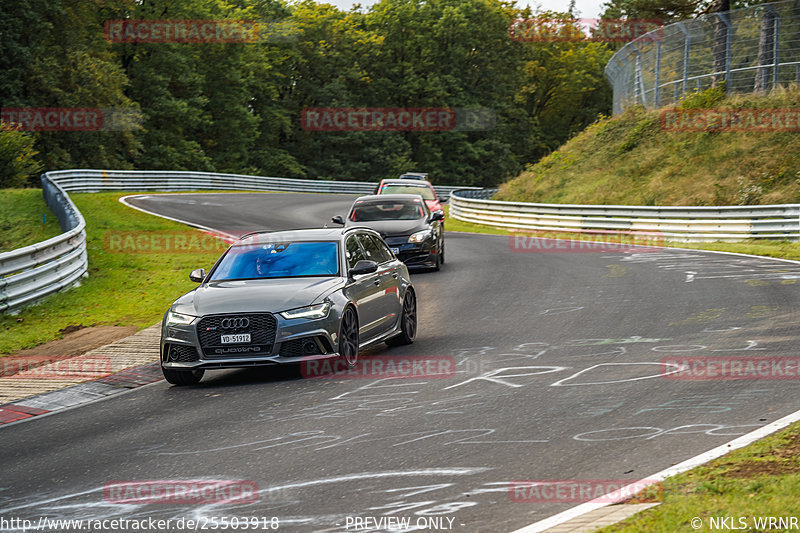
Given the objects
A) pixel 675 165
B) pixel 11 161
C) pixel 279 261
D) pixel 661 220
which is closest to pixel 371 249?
pixel 279 261

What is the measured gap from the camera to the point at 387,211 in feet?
70.6

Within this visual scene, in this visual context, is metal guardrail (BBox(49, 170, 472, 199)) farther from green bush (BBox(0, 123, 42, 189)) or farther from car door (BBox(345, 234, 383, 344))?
car door (BBox(345, 234, 383, 344))

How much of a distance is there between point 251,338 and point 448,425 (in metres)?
3.00

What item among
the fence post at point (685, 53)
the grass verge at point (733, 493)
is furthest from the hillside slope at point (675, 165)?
the grass verge at point (733, 493)

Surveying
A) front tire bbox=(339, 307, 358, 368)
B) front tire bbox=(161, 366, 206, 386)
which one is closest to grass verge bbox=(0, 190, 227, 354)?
front tire bbox=(161, 366, 206, 386)

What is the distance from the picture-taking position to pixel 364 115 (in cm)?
8500

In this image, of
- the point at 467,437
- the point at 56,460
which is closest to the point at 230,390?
the point at 56,460

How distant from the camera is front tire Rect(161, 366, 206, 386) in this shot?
10.4 meters

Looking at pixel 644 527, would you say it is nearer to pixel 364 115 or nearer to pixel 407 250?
pixel 407 250

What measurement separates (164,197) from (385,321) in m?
34.3

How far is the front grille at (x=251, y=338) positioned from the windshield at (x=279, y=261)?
3.85 ft

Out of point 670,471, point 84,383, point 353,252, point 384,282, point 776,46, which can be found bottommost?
point 84,383

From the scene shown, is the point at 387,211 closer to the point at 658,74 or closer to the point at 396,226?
the point at 396,226

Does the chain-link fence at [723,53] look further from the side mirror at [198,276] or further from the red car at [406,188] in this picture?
the side mirror at [198,276]
